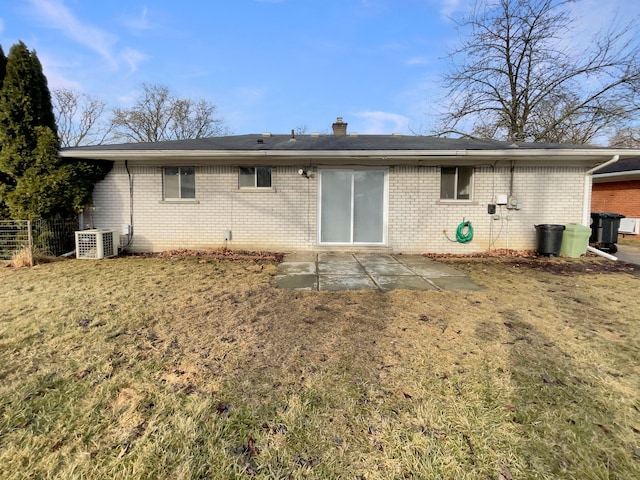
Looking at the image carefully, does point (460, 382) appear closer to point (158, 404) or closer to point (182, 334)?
point (158, 404)

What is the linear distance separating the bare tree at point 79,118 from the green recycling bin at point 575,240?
34110 mm

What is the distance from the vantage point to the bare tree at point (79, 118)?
2691 centimetres

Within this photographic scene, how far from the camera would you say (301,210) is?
8.35 meters

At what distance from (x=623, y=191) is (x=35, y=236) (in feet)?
72.8

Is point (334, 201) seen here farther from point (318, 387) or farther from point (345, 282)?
point (318, 387)

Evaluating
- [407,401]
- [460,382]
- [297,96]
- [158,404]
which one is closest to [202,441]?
[158,404]

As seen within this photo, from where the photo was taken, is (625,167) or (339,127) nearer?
(339,127)

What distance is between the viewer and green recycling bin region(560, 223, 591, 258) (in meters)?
7.81

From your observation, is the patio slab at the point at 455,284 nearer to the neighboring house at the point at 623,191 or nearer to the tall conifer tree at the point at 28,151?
the tall conifer tree at the point at 28,151

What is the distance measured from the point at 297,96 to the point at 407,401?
17879mm

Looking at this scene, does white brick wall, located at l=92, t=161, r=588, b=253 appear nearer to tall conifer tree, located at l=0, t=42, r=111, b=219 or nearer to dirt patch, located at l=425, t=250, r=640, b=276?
dirt patch, located at l=425, t=250, r=640, b=276

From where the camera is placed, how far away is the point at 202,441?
70.8 inches

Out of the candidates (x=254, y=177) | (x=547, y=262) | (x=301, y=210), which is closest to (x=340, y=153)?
(x=301, y=210)

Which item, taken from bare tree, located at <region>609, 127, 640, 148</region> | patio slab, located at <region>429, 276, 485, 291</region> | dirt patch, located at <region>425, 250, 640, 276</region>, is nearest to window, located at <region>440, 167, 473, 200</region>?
dirt patch, located at <region>425, 250, 640, 276</region>
